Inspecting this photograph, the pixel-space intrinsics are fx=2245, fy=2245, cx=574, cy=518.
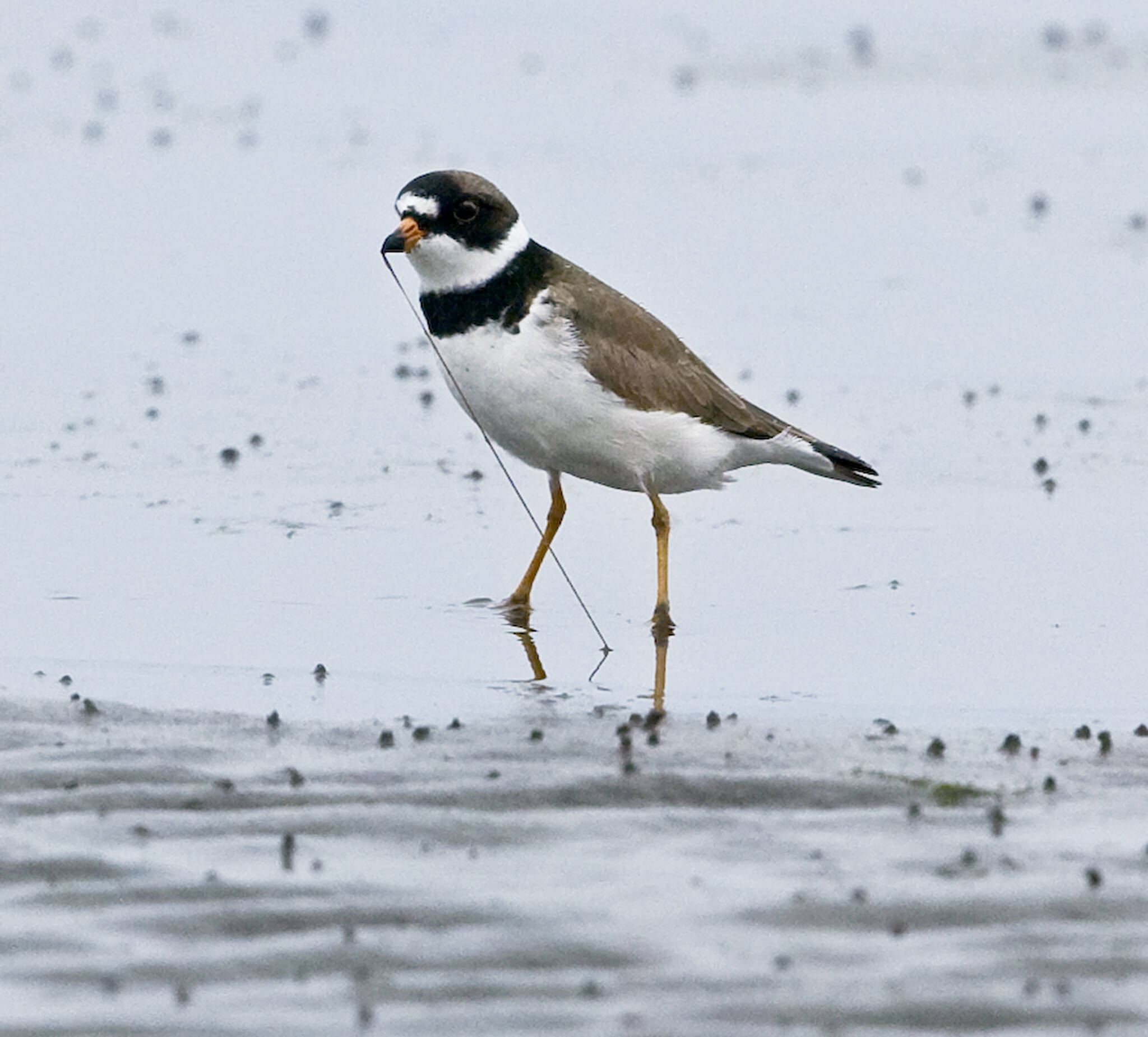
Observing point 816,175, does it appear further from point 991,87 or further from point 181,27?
point 181,27

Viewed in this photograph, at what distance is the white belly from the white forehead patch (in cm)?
46

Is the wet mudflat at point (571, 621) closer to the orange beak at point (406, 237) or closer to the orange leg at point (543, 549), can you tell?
the orange leg at point (543, 549)

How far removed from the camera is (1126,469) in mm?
11086

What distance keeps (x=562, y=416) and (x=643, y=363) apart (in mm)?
491

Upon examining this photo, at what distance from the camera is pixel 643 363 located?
28.2 feet

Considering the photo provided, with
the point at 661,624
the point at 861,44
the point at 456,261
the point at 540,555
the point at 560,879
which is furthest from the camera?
the point at 861,44

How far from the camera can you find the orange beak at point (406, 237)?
26.7ft

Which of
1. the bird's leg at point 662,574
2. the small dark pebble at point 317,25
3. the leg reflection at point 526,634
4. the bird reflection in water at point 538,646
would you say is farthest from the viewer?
the small dark pebble at point 317,25

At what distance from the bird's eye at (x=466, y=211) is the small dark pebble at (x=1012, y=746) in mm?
2942

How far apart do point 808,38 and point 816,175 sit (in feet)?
30.4

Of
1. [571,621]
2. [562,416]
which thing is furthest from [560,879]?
[571,621]

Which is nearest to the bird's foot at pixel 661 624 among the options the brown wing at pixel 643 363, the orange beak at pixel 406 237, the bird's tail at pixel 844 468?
the brown wing at pixel 643 363

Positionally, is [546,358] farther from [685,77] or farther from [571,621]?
[685,77]

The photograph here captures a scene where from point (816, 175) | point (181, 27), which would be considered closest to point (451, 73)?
point (181, 27)
